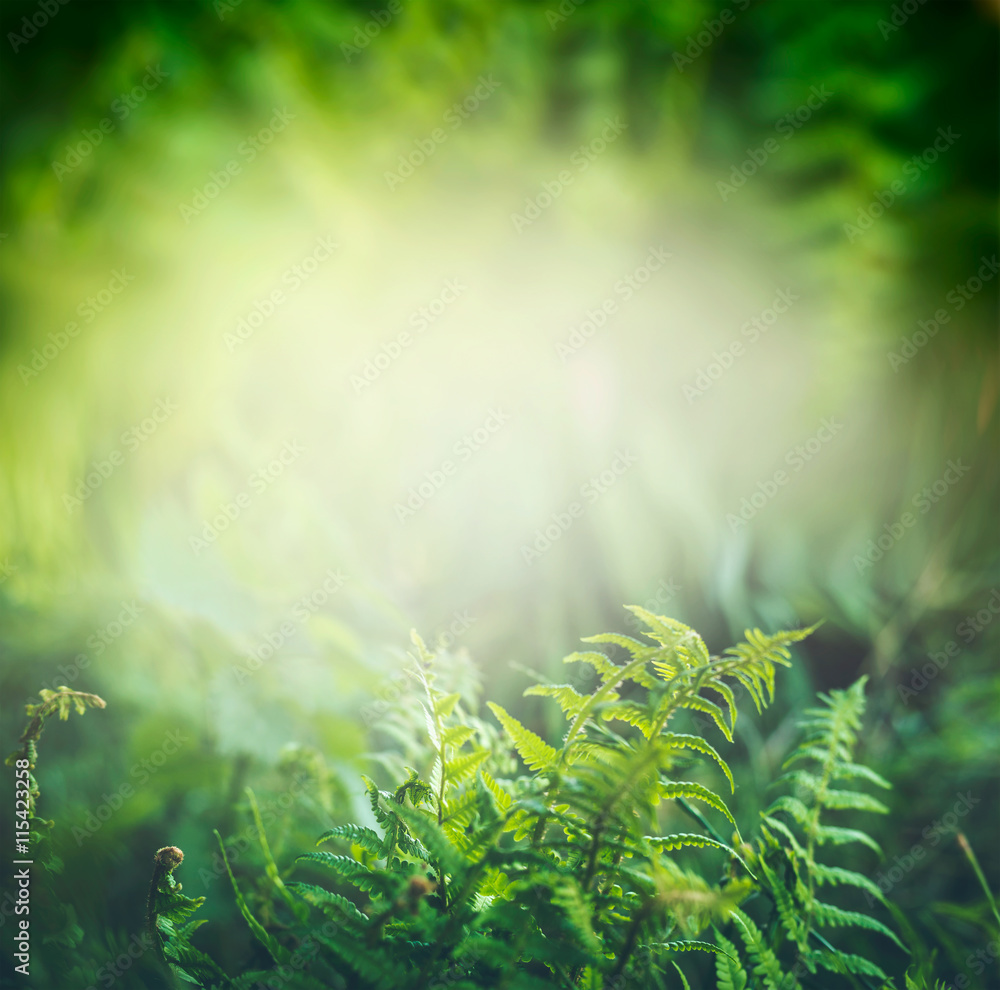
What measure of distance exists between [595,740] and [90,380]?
1056 mm

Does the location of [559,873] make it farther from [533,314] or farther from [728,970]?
[533,314]

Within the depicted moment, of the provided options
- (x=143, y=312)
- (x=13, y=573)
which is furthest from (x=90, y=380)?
(x=13, y=573)

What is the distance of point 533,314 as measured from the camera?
1176 millimetres

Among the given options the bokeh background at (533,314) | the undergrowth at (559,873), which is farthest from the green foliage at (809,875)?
the bokeh background at (533,314)

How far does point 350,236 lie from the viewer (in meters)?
1.15

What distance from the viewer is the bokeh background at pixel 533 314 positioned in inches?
39.5

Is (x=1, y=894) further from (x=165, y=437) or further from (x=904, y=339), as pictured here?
(x=904, y=339)

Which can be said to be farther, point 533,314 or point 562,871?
point 533,314

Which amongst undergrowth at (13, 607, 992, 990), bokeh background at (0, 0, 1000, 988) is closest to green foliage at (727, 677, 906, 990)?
undergrowth at (13, 607, 992, 990)

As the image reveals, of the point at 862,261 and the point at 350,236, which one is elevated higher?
the point at 350,236

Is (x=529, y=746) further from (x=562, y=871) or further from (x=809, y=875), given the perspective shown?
(x=809, y=875)

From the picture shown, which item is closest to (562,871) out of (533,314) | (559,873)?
(559,873)

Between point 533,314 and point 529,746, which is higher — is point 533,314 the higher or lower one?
the higher one

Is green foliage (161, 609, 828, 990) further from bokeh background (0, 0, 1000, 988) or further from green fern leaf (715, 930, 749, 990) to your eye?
bokeh background (0, 0, 1000, 988)
